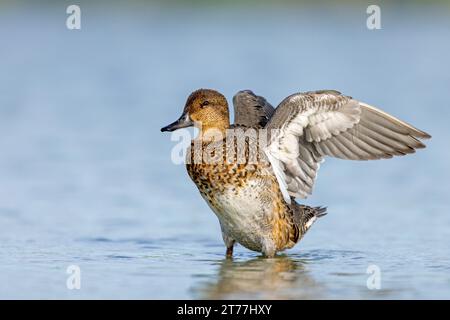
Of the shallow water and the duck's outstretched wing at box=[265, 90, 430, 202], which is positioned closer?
the shallow water

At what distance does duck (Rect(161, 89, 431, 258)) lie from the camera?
7.14 metres

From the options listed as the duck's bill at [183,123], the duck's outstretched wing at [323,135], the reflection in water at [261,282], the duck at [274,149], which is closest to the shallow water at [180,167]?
the reflection in water at [261,282]

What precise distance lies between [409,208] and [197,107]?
3.08m

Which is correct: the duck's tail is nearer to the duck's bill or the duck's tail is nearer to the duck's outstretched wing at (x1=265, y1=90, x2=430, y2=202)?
the duck's outstretched wing at (x1=265, y1=90, x2=430, y2=202)

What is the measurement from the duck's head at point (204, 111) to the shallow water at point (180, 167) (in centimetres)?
102

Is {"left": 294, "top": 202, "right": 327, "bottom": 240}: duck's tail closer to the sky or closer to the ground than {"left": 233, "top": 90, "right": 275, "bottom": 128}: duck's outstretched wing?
closer to the ground

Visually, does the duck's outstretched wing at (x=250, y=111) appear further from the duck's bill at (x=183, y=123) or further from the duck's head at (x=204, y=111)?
the duck's bill at (x=183, y=123)

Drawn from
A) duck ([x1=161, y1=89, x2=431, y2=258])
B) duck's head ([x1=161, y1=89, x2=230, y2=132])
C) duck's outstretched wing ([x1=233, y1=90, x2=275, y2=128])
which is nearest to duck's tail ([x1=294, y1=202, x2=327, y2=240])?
duck ([x1=161, y1=89, x2=431, y2=258])

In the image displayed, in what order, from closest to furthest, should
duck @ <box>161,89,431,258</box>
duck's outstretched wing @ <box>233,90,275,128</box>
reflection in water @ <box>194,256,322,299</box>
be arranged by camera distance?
reflection in water @ <box>194,256,322,299</box> < duck @ <box>161,89,431,258</box> < duck's outstretched wing @ <box>233,90,275,128</box>

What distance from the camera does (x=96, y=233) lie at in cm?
841

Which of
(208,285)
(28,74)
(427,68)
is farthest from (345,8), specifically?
(208,285)

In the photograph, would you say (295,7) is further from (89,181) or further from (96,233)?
(96,233)

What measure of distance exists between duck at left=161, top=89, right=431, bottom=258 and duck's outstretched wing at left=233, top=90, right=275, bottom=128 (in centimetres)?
42

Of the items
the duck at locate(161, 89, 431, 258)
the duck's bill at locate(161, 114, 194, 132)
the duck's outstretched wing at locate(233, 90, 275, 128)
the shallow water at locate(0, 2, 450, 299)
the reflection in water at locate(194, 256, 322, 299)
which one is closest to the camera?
the reflection in water at locate(194, 256, 322, 299)
